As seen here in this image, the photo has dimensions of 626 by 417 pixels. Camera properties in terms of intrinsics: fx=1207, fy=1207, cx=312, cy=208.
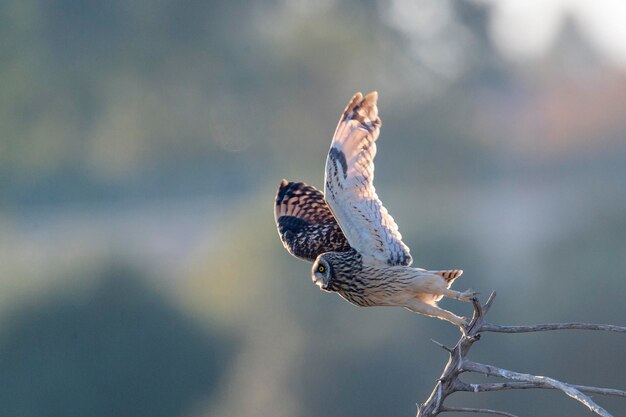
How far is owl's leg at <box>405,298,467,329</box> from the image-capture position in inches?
147

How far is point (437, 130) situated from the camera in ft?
65.4

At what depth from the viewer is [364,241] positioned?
4.17 metres

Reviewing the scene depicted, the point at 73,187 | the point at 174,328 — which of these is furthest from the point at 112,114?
the point at 174,328

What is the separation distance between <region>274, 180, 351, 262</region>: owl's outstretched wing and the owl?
0.17 metres

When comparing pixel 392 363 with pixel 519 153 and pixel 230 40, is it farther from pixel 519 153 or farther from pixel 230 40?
pixel 230 40

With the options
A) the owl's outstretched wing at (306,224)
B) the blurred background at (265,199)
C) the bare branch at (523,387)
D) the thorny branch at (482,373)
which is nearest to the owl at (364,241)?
the owl's outstretched wing at (306,224)

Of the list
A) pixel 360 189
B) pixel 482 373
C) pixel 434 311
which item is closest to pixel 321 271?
pixel 360 189

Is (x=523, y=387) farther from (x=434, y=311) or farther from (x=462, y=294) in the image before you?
(x=434, y=311)

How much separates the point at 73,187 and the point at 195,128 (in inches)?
137

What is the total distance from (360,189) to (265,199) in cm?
1268

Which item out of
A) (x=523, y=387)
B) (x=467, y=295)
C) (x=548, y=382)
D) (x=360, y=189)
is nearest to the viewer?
(x=548, y=382)

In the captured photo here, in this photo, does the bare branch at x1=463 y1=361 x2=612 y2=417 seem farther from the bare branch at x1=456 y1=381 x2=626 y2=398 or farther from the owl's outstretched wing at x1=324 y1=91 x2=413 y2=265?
the owl's outstretched wing at x1=324 y1=91 x2=413 y2=265

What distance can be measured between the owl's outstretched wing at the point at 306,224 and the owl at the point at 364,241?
17cm

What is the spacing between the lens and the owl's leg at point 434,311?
3.73m
